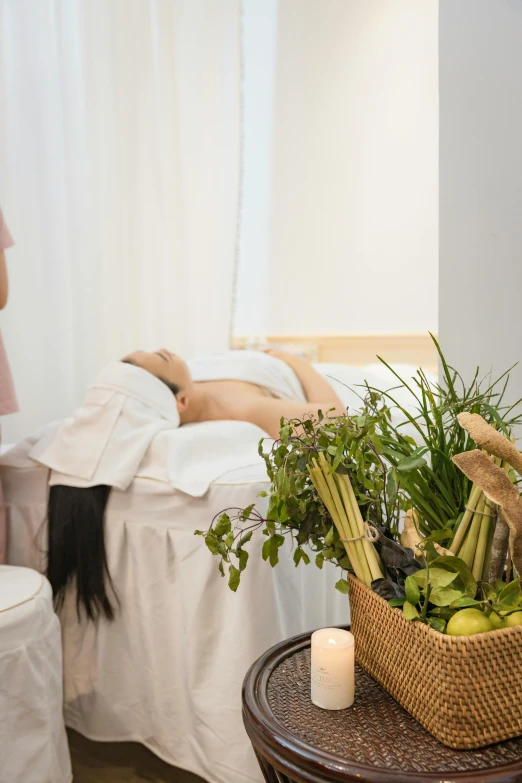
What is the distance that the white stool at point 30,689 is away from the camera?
114cm

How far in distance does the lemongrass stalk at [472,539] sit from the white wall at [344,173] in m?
2.44

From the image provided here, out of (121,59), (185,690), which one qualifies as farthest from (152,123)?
(185,690)

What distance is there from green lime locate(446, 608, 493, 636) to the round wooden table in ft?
0.35

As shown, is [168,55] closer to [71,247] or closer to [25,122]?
[25,122]

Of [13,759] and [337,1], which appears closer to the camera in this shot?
[13,759]

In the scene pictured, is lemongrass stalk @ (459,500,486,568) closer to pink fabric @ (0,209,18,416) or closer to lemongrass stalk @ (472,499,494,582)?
lemongrass stalk @ (472,499,494,582)

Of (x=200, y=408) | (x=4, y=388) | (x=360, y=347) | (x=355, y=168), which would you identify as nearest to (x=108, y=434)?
(x=4, y=388)

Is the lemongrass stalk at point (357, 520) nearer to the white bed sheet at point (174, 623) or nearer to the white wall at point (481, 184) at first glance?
the white wall at point (481, 184)

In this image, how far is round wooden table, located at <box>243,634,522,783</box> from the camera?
61 centimetres

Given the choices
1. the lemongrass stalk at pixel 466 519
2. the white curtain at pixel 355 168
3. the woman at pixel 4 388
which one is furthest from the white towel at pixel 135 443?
the white curtain at pixel 355 168

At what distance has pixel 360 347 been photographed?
325 centimetres

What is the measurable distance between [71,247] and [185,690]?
58.6 inches

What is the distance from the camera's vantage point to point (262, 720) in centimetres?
70

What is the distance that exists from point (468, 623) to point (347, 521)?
6.9 inches
